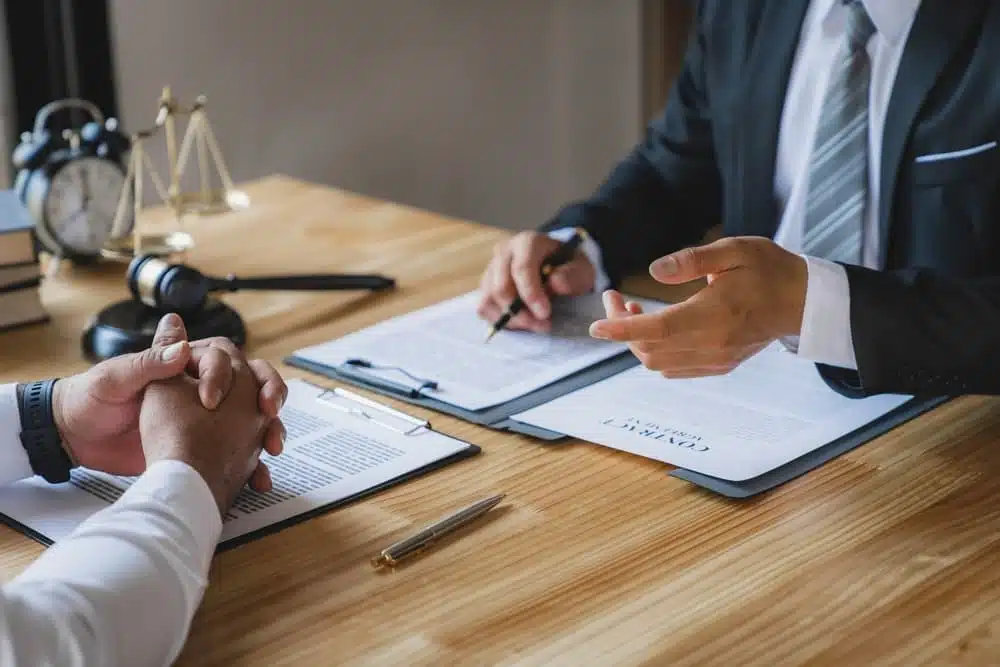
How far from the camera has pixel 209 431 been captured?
45.2 inches

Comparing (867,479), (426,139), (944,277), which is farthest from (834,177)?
→ (426,139)

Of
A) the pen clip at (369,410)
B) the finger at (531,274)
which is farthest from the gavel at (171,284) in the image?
the finger at (531,274)

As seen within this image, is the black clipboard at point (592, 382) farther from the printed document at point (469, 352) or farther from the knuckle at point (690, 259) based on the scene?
the knuckle at point (690, 259)

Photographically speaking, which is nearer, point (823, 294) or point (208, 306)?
point (823, 294)

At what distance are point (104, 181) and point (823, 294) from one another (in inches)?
44.4

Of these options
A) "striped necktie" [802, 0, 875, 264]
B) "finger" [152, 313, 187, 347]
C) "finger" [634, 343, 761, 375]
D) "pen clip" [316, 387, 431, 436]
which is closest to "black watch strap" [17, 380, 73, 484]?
"finger" [152, 313, 187, 347]

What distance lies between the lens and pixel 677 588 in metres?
1.03

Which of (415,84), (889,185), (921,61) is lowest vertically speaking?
(415,84)

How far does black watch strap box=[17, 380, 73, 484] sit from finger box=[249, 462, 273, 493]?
0.17m

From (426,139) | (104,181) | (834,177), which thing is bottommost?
(426,139)

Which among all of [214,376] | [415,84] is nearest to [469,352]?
[214,376]

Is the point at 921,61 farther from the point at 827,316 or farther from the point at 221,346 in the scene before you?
the point at 221,346

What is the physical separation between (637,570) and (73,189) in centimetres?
120

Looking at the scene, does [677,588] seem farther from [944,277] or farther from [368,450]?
[944,277]
